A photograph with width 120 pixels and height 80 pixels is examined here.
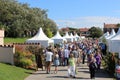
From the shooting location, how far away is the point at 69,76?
802 inches

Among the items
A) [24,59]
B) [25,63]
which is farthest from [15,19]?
[25,63]

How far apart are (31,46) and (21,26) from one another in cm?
4606

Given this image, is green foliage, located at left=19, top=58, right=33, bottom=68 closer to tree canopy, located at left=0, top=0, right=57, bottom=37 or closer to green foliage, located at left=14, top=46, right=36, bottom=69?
green foliage, located at left=14, top=46, right=36, bottom=69

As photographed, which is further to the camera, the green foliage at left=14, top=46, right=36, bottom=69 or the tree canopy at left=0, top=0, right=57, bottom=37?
the tree canopy at left=0, top=0, right=57, bottom=37

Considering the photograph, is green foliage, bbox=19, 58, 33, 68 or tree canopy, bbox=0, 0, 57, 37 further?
tree canopy, bbox=0, 0, 57, 37

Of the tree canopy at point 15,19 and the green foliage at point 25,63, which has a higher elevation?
the tree canopy at point 15,19

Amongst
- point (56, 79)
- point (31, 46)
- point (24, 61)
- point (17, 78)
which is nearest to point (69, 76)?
point (56, 79)

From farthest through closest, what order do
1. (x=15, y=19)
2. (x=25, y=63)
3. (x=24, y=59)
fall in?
(x=15, y=19), (x=24, y=59), (x=25, y=63)

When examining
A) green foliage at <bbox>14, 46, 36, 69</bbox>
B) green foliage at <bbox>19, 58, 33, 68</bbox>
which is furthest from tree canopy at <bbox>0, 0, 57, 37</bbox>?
green foliage at <bbox>19, 58, 33, 68</bbox>

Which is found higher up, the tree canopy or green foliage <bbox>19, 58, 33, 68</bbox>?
the tree canopy

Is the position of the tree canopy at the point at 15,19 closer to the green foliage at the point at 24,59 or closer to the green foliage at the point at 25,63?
the green foliage at the point at 24,59

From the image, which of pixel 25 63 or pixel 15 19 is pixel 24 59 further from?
pixel 15 19

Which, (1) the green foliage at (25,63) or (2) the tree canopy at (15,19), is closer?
(1) the green foliage at (25,63)

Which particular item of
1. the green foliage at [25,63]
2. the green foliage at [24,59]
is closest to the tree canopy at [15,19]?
the green foliage at [24,59]
